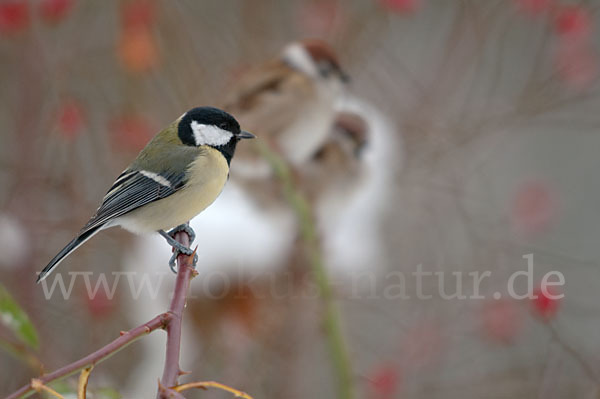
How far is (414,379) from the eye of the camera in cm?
168

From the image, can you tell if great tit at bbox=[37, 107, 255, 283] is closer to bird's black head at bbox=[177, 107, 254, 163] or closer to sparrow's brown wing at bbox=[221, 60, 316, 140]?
bird's black head at bbox=[177, 107, 254, 163]

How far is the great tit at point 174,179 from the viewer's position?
2.00 ft

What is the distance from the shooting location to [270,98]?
1.31m

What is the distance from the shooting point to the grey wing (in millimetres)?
607

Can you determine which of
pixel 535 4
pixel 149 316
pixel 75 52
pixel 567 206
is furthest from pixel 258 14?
pixel 567 206

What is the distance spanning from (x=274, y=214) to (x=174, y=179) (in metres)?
0.75

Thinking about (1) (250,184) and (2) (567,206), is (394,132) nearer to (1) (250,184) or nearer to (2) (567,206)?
(1) (250,184)

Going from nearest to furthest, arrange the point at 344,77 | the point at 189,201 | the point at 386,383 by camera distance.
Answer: the point at 189,201 → the point at 386,383 → the point at 344,77

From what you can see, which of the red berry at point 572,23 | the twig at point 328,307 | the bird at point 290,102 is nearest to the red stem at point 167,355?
the twig at point 328,307

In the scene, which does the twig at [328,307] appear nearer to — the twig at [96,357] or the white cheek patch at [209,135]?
the white cheek patch at [209,135]

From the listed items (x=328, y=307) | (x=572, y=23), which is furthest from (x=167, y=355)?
(x=572, y=23)

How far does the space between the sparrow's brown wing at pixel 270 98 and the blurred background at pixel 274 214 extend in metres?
0.16

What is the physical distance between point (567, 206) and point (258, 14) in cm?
129

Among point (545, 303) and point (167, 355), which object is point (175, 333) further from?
point (545, 303)
